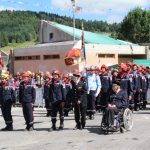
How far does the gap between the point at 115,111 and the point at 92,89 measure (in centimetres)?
426

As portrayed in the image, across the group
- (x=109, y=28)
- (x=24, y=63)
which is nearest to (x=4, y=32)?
(x=109, y=28)

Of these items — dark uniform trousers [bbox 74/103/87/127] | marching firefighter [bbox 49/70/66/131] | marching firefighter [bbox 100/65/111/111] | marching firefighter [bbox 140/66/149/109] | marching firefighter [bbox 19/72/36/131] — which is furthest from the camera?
marching firefighter [bbox 140/66/149/109]

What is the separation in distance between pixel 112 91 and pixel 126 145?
308cm

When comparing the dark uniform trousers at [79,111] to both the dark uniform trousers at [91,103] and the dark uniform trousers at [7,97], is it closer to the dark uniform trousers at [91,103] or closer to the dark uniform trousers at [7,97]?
the dark uniform trousers at [7,97]

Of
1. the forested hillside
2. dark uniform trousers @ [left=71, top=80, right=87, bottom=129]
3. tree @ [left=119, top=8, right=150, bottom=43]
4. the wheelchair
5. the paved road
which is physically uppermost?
the forested hillside

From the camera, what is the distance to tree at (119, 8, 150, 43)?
81750mm

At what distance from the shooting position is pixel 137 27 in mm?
81812

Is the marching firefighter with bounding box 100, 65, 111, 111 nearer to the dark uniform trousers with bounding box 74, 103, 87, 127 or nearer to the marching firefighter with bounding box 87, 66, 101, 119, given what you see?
the marching firefighter with bounding box 87, 66, 101, 119

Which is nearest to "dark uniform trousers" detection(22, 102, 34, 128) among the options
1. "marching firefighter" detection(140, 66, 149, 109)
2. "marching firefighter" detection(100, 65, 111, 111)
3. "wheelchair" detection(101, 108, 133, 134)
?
"wheelchair" detection(101, 108, 133, 134)

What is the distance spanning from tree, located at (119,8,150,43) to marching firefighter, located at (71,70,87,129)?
224ft

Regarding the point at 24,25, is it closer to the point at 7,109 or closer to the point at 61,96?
the point at 7,109

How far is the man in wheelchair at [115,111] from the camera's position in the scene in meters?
13.1

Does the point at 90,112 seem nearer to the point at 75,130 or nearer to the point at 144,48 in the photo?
the point at 75,130

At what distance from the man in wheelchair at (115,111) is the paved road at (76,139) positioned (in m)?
0.30
